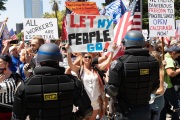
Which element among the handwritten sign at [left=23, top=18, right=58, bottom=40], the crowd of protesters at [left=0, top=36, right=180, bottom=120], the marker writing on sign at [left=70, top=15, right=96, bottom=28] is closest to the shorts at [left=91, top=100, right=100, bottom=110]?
the crowd of protesters at [left=0, top=36, right=180, bottom=120]

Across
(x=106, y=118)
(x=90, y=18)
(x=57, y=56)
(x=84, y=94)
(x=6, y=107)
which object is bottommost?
(x=106, y=118)

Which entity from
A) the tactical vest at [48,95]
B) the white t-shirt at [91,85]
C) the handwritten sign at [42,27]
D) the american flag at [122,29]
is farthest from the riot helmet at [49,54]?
the handwritten sign at [42,27]

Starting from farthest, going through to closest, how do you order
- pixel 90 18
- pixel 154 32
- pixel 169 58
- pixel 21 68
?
pixel 154 32, pixel 21 68, pixel 169 58, pixel 90 18

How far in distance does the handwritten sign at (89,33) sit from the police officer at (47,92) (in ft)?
6.98

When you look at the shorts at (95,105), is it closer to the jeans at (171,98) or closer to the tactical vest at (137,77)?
the tactical vest at (137,77)

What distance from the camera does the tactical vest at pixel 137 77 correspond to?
445 centimetres

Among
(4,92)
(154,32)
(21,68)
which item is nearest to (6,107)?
(4,92)

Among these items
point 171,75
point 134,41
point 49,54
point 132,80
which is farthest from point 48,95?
point 171,75

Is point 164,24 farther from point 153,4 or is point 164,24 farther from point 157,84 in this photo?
point 157,84

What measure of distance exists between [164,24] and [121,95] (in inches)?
171

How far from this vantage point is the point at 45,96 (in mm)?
3422

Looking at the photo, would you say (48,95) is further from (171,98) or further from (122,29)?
(171,98)

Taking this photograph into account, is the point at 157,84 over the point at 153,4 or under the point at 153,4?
under

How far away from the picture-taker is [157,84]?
485 centimetres
